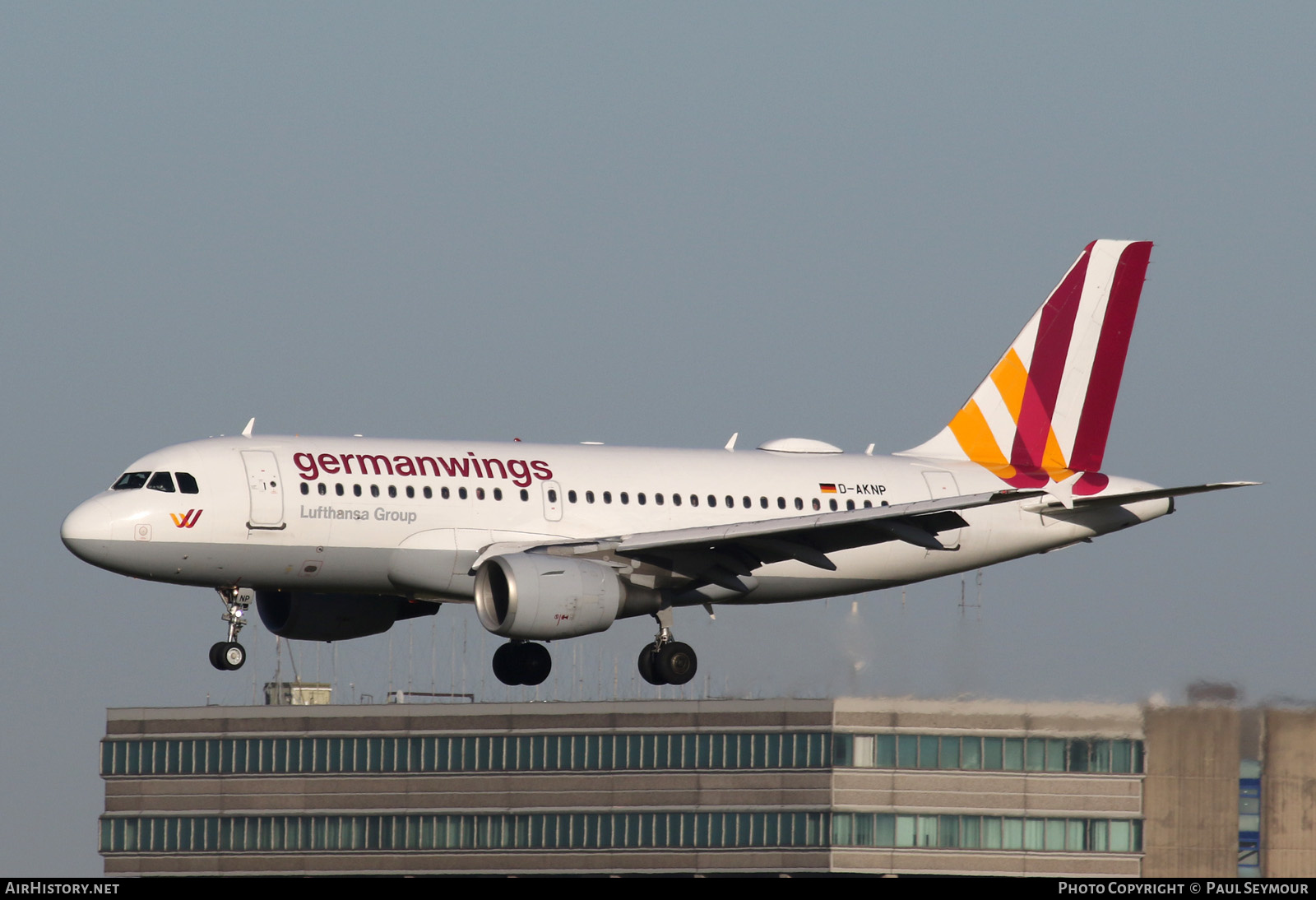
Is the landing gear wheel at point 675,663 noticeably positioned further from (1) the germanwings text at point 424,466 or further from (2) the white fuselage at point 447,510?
(1) the germanwings text at point 424,466

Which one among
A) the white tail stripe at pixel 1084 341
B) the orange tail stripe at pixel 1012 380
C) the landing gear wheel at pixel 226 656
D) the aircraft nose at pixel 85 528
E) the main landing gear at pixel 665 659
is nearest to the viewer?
the aircraft nose at pixel 85 528

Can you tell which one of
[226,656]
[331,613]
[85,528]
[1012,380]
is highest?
[1012,380]

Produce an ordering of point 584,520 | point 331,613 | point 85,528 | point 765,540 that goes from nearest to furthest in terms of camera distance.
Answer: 1. point 85,528
2. point 765,540
3. point 584,520
4. point 331,613

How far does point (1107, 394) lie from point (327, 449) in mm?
20000

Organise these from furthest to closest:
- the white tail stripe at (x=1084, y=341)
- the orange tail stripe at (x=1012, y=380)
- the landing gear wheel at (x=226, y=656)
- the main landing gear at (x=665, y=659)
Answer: the orange tail stripe at (x=1012, y=380) < the white tail stripe at (x=1084, y=341) < the main landing gear at (x=665, y=659) < the landing gear wheel at (x=226, y=656)

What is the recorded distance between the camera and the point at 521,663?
165ft

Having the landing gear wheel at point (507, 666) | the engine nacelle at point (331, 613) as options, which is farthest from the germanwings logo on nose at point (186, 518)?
the landing gear wheel at point (507, 666)

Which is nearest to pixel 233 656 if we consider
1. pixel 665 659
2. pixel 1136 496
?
pixel 665 659

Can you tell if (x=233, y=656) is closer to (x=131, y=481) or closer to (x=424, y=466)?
(x=131, y=481)

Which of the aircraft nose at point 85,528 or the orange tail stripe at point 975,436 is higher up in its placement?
the orange tail stripe at point 975,436

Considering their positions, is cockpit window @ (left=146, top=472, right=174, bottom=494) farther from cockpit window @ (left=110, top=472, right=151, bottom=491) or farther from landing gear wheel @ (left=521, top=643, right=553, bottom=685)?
landing gear wheel @ (left=521, top=643, right=553, bottom=685)

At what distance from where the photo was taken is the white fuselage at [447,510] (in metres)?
44.7

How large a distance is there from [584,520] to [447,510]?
313 cm

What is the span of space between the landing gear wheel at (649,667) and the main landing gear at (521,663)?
2.57 meters
